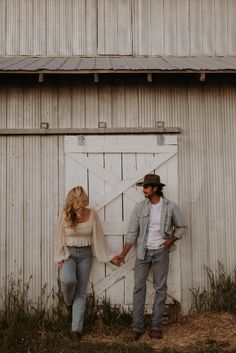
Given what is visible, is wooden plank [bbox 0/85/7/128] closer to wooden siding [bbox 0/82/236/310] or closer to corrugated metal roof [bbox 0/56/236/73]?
wooden siding [bbox 0/82/236/310]

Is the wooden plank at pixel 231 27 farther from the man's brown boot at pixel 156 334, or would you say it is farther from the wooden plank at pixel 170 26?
the man's brown boot at pixel 156 334

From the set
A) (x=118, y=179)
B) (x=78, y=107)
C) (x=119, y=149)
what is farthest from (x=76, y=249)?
(x=78, y=107)

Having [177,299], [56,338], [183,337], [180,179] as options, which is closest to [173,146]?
[180,179]

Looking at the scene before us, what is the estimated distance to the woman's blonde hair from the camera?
216 inches

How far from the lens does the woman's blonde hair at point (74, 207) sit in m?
5.50

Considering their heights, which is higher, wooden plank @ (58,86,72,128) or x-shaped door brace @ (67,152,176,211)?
wooden plank @ (58,86,72,128)

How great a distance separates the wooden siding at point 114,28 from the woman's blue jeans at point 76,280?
11.6ft

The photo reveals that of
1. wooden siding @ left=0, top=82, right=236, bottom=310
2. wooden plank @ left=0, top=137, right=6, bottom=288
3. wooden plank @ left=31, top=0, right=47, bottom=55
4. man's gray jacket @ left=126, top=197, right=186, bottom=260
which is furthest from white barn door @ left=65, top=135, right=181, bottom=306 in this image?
wooden plank @ left=31, top=0, right=47, bottom=55

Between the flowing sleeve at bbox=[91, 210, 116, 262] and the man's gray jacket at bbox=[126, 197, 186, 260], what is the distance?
0.36 meters

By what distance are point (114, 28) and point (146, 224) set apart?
362 cm

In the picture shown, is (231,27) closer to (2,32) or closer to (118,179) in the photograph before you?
(118,179)

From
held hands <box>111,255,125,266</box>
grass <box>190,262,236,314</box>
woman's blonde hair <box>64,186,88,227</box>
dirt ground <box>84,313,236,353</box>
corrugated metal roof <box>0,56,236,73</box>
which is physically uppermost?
corrugated metal roof <box>0,56,236,73</box>

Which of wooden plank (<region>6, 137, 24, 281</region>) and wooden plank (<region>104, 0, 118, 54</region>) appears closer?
wooden plank (<region>6, 137, 24, 281</region>)

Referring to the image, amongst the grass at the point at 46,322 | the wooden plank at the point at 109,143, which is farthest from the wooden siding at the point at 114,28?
the grass at the point at 46,322
